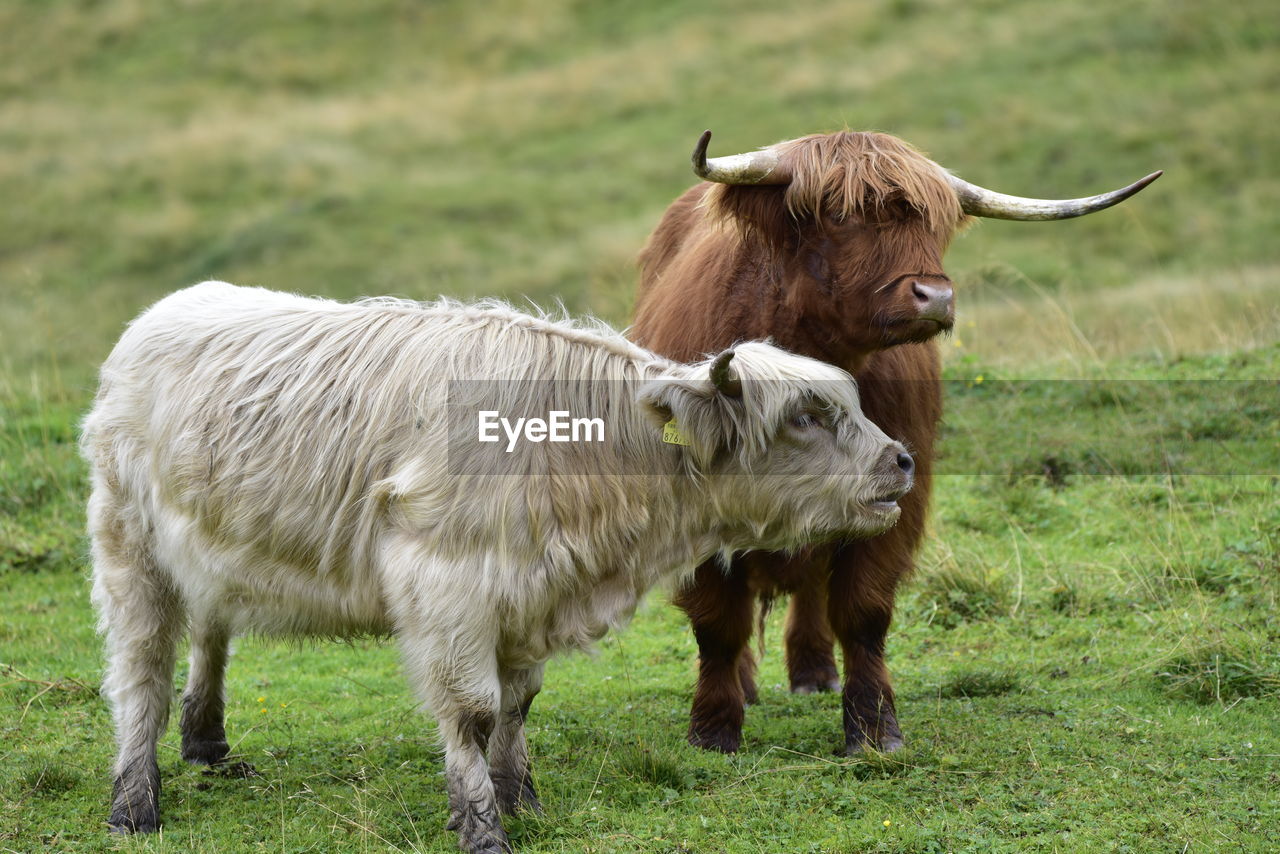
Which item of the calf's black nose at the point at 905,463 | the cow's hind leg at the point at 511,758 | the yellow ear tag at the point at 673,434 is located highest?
the yellow ear tag at the point at 673,434

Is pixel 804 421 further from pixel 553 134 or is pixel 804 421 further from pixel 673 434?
pixel 553 134

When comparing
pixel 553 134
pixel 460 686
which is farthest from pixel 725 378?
pixel 553 134

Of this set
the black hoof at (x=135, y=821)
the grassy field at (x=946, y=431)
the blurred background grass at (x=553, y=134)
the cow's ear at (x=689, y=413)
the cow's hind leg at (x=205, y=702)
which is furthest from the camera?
the blurred background grass at (x=553, y=134)

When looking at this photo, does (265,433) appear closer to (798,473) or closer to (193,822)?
(193,822)

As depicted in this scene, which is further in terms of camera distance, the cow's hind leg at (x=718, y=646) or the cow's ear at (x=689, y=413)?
the cow's hind leg at (x=718, y=646)

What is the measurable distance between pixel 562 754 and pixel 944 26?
25.3 metres

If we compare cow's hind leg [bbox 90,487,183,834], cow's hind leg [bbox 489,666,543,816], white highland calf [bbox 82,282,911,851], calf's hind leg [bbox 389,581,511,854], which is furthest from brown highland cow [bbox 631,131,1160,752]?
cow's hind leg [bbox 90,487,183,834]

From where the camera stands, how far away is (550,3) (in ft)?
115

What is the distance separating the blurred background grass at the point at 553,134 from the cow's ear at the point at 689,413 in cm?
723

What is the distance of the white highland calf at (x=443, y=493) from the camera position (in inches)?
198

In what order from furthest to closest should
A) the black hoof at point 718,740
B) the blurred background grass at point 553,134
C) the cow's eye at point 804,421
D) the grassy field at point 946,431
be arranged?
1. the blurred background grass at point 553,134
2. the black hoof at point 718,740
3. the grassy field at point 946,431
4. the cow's eye at point 804,421

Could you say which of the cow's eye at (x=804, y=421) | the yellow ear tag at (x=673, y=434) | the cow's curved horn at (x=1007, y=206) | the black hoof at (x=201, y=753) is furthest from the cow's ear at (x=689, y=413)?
the black hoof at (x=201, y=753)

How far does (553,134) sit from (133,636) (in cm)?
2321

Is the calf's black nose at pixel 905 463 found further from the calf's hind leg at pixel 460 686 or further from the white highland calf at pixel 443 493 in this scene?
the calf's hind leg at pixel 460 686
